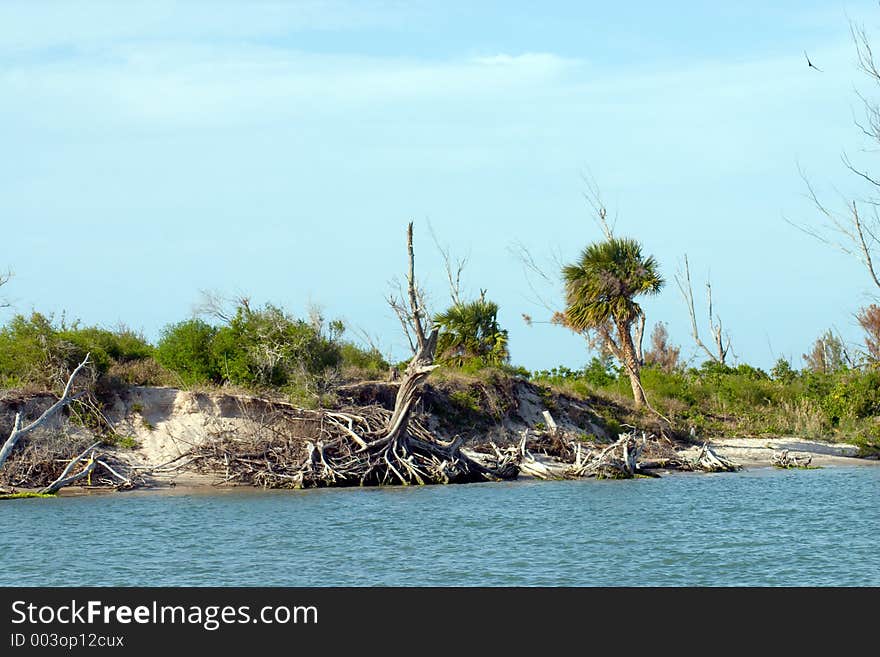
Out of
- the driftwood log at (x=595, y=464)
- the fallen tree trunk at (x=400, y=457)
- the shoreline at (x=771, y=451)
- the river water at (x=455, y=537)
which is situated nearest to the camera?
the river water at (x=455, y=537)

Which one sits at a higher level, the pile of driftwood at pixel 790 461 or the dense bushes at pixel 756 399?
the dense bushes at pixel 756 399

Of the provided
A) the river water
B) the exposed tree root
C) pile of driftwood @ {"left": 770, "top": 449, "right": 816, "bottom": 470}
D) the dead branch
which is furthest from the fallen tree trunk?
pile of driftwood @ {"left": 770, "top": 449, "right": 816, "bottom": 470}

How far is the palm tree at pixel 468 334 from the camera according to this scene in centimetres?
4588

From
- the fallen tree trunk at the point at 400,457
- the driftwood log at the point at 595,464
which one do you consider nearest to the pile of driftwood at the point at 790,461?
the driftwood log at the point at 595,464

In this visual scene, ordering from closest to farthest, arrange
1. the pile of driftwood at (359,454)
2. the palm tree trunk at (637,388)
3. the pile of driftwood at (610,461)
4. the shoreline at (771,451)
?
the pile of driftwood at (359,454) → the pile of driftwood at (610,461) → the shoreline at (771,451) → the palm tree trunk at (637,388)

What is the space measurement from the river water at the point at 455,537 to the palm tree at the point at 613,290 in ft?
41.5

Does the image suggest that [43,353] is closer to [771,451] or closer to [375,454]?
[375,454]

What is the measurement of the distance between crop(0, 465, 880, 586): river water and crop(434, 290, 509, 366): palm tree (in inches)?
462

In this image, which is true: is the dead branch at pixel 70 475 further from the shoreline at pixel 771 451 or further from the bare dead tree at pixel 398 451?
the shoreline at pixel 771 451

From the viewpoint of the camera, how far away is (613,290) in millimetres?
46312

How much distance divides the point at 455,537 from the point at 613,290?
75.7 ft

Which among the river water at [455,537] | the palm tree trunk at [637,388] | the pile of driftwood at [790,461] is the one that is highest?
the palm tree trunk at [637,388]

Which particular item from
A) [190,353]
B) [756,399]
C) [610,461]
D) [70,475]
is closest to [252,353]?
[190,353]
